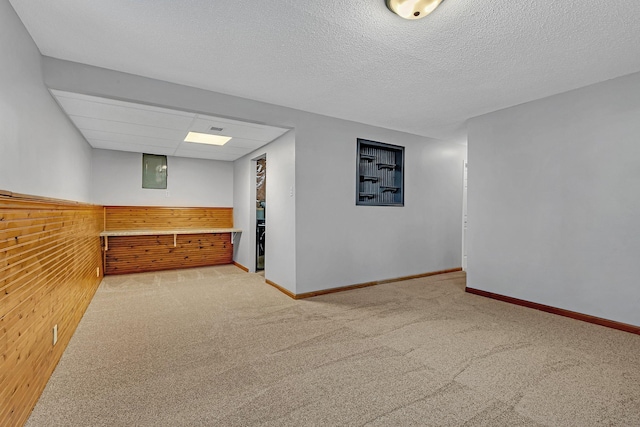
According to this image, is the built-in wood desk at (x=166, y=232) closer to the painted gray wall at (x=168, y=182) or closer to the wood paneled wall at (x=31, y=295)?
the painted gray wall at (x=168, y=182)

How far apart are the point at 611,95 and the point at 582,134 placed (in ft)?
1.35

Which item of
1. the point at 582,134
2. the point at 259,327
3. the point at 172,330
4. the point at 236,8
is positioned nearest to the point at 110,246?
the point at 172,330

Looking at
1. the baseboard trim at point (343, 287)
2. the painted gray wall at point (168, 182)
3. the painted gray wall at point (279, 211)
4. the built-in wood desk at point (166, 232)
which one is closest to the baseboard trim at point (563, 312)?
the baseboard trim at point (343, 287)

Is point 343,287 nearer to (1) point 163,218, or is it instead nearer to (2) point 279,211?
(2) point 279,211

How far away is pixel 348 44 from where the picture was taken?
2.46m

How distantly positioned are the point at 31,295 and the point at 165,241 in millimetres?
4325

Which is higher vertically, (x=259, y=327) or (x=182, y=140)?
(x=182, y=140)

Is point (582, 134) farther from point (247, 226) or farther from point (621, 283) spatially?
point (247, 226)

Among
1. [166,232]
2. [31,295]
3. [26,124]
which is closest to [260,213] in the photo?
[166,232]

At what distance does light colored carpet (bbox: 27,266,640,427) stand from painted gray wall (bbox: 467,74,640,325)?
0.42m

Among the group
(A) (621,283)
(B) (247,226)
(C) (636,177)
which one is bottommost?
(A) (621,283)

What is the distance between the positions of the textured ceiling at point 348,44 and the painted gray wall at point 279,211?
1025mm

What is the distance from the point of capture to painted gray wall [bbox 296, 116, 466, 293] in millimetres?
4199

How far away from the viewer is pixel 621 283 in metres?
3.04
